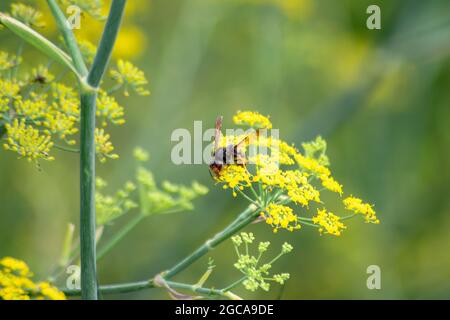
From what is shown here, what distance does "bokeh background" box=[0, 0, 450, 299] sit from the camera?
3.66 m

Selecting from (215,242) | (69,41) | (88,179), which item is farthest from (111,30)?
(215,242)

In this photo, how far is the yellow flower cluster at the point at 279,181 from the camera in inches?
56.8

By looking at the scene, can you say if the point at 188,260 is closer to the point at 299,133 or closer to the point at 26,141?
the point at 26,141

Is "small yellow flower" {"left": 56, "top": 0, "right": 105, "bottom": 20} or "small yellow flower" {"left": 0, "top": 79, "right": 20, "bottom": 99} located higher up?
"small yellow flower" {"left": 56, "top": 0, "right": 105, "bottom": 20}

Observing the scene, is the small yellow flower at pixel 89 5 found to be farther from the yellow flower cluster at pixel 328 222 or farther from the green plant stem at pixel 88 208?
the yellow flower cluster at pixel 328 222

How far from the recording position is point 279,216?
1.45m

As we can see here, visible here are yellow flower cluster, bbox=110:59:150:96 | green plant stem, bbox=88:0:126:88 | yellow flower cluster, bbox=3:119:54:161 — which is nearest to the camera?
green plant stem, bbox=88:0:126:88

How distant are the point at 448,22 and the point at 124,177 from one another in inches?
84.3

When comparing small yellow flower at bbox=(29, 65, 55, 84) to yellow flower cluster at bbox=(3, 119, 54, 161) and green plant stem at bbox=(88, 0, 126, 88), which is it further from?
green plant stem at bbox=(88, 0, 126, 88)

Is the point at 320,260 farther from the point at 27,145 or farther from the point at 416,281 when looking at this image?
the point at 27,145

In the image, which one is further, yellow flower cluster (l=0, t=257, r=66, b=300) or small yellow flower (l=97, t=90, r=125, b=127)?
small yellow flower (l=97, t=90, r=125, b=127)

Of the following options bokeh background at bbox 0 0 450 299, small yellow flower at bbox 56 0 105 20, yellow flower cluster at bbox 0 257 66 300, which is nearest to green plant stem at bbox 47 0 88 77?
small yellow flower at bbox 56 0 105 20

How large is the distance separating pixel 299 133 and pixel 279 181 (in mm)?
2511
